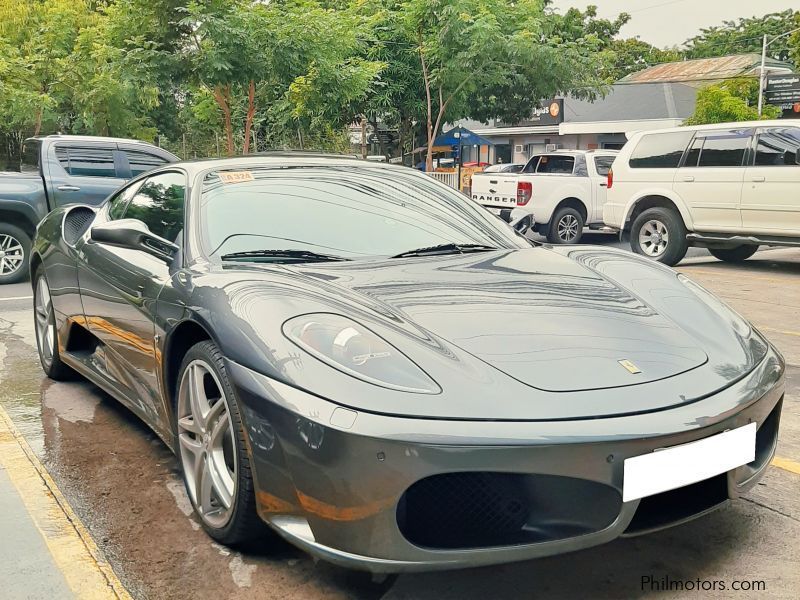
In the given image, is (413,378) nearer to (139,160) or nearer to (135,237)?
(135,237)

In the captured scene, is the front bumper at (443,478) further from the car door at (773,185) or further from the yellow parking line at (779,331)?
the car door at (773,185)

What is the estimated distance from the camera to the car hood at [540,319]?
237 centimetres

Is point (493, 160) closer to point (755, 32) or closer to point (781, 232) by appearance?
point (755, 32)

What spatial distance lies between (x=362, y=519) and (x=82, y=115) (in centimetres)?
1895

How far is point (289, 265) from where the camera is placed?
10.1 feet

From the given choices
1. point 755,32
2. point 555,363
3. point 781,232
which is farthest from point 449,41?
point 755,32

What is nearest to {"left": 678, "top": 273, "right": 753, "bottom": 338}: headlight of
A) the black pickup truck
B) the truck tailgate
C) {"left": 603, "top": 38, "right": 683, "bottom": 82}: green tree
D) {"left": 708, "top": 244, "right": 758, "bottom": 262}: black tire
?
the black pickup truck

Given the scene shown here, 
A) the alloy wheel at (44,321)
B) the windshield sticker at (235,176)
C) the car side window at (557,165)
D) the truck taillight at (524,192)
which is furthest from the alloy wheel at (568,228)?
the windshield sticker at (235,176)

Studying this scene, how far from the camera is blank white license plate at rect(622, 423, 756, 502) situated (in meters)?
2.16

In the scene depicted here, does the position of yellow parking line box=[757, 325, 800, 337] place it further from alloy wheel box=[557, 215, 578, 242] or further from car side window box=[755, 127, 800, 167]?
alloy wheel box=[557, 215, 578, 242]

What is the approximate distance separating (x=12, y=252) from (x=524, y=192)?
8.14m

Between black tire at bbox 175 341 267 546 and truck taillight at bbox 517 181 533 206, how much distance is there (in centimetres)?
1189

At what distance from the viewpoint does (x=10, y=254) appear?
31.3ft

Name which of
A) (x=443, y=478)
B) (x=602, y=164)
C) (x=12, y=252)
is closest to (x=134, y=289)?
(x=443, y=478)
